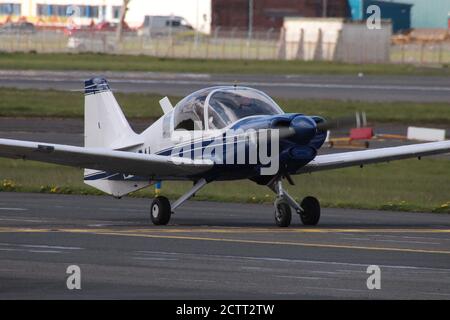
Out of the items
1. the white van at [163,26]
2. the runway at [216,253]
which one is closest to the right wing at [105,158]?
the runway at [216,253]

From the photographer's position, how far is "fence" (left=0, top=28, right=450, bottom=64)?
280ft

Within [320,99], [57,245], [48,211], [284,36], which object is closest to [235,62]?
[284,36]

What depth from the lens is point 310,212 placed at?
776 inches

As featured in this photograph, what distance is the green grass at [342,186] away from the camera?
78.7ft

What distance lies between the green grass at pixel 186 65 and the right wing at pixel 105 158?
46.9 m

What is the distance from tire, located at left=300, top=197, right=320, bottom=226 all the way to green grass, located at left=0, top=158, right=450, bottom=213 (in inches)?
141

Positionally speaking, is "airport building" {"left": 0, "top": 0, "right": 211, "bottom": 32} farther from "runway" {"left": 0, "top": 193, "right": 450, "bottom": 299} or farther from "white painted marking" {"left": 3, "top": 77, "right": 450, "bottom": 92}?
"runway" {"left": 0, "top": 193, "right": 450, "bottom": 299}

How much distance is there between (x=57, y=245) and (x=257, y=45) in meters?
73.4

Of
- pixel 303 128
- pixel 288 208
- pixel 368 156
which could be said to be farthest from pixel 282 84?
pixel 303 128

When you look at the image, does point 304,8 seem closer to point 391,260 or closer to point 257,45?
point 257,45

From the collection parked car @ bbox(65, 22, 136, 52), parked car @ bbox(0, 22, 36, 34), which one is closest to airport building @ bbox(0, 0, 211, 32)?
parked car @ bbox(0, 22, 36, 34)

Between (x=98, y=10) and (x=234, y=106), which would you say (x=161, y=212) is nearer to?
(x=234, y=106)

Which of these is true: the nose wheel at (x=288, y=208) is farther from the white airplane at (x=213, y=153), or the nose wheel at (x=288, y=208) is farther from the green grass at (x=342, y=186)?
the green grass at (x=342, y=186)

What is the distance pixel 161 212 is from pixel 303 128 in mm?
2848
